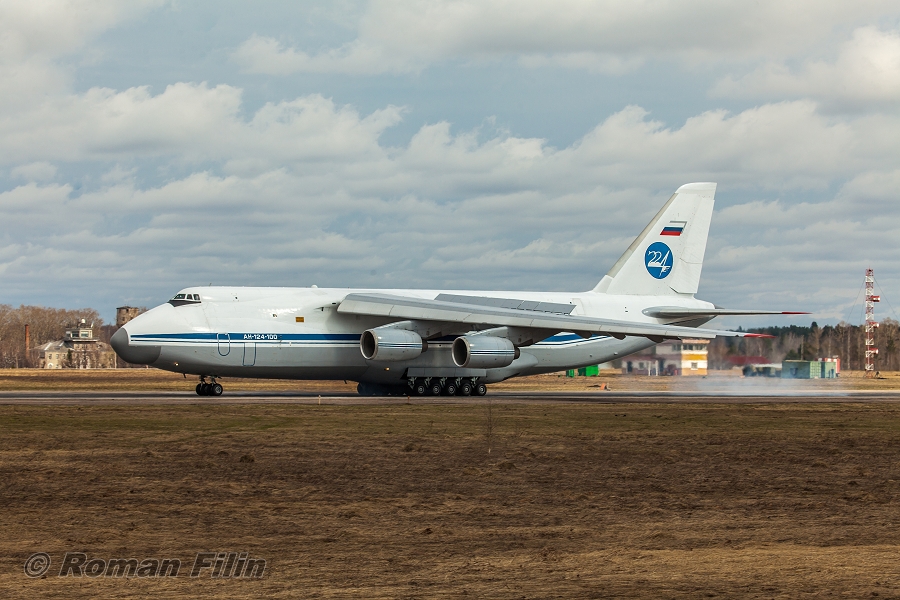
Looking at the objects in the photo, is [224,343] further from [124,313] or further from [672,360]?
[124,313]

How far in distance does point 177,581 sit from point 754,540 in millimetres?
5362

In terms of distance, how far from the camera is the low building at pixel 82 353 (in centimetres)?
11888

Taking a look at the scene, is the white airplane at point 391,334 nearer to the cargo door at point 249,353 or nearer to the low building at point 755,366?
the cargo door at point 249,353

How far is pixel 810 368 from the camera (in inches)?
2119

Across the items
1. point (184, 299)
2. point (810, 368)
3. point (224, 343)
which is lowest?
point (810, 368)

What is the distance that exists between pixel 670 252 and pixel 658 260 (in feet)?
2.12

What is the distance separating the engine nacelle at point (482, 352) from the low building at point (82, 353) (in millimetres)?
91586

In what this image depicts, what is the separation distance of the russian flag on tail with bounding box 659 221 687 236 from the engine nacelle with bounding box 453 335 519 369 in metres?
10.6

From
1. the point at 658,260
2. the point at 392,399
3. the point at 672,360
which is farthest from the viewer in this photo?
the point at 672,360

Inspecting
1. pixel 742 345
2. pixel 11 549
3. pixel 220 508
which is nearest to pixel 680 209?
pixel 742 345

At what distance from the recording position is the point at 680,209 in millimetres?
43250

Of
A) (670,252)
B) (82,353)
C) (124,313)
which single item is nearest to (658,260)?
(670,252)

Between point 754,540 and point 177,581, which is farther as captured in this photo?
point 754,540

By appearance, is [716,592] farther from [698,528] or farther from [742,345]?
[742,345]
